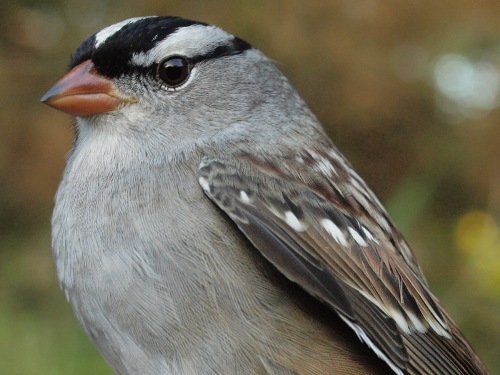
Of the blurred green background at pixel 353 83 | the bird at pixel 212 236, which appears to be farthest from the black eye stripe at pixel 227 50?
the blurred green background at pixel 353 83

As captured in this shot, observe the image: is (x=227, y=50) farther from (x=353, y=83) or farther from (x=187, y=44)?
(x=353, y=83)

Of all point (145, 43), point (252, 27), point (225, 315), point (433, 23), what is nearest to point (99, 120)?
point (145, 43)

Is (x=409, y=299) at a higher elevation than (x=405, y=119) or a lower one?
higher

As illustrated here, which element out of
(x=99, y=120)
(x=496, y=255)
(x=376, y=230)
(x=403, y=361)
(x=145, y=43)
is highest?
(x=145, y=43)

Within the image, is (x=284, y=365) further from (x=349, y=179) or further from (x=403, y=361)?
(x=349, y=179)

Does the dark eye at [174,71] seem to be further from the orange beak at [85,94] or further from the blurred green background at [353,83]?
the blurred green background at [353,83]

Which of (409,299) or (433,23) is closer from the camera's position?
(409,299)
